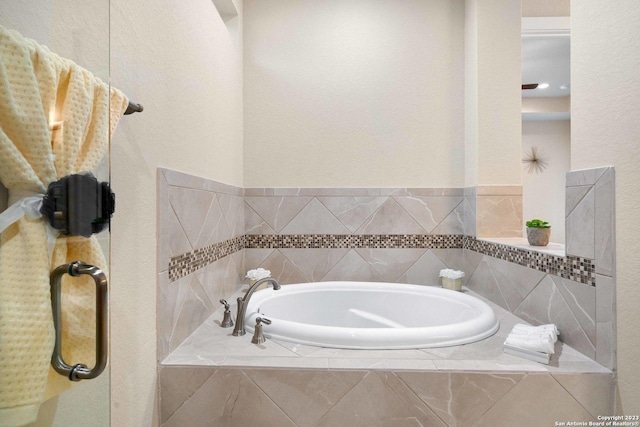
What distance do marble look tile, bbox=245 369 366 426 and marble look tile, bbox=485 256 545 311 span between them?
1.07 metres

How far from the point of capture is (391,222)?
8.21 ft

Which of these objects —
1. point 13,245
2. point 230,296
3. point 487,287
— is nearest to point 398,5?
point 487,287

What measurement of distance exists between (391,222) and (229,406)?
1.66 metres

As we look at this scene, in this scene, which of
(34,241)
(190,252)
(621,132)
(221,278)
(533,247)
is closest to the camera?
(34,241)

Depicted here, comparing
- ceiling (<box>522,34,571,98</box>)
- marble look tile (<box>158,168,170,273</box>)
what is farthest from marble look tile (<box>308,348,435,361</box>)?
ceiling (<box>522,34,571,98</box>)

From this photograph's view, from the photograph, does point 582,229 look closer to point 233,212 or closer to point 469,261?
point 469,261

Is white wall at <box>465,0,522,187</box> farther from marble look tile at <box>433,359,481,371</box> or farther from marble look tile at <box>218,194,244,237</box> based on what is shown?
marble look tile at <box>218,194,244,237</box>

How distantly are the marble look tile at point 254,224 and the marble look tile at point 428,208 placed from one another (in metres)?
0.98

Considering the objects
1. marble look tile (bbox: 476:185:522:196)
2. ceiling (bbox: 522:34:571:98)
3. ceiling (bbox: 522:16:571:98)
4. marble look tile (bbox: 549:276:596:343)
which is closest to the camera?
→ marble look tile (bbox: 549:276:596:343)

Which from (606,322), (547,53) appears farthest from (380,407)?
(547,53)

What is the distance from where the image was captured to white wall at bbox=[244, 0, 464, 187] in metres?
2.51

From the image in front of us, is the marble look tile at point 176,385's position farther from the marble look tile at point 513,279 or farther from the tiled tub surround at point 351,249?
the marble look tile at point 513,279

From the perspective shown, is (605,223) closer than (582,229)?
Yes

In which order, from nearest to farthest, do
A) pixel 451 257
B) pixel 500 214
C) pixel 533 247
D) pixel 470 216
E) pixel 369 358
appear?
1. pixel 369 358
2. pixel 533 247
3. pixel 500 214
4. pixel 470 216
5. pixel 451 257
